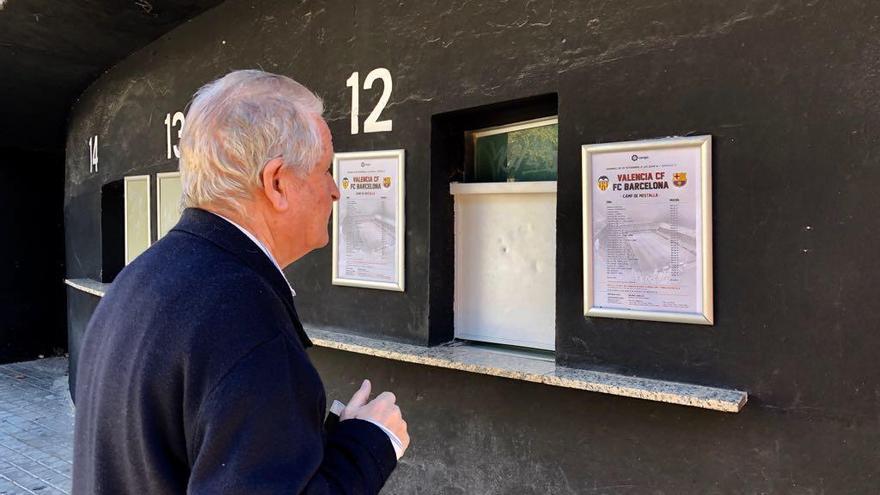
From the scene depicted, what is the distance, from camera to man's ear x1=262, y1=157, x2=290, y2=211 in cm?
138

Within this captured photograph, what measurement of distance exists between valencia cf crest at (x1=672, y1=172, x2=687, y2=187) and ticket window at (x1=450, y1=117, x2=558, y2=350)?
2.56ft

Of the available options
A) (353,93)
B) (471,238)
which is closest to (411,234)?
(471,238)

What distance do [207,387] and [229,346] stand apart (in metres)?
0.08

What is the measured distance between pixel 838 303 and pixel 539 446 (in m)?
1.56

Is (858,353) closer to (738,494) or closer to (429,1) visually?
(738,494)

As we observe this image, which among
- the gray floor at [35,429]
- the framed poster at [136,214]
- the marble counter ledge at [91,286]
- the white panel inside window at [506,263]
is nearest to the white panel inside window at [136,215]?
the framed poster at [136,214]

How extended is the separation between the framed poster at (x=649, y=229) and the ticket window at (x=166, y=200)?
4458 mm

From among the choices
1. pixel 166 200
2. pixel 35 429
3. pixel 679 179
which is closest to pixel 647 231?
pixel 679 179

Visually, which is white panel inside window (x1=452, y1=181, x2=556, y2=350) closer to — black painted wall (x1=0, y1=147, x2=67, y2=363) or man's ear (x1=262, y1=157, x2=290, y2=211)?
man's ear (x1=262, y1=157, x2=290, y2=211)

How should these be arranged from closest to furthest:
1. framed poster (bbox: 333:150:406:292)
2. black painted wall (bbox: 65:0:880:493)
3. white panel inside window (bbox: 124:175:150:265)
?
black painted wall (bbox: 65:0:880:493), framed poster (bbox: 333:150:406:292), white panel inside window (bbox: 124:175:150:265)

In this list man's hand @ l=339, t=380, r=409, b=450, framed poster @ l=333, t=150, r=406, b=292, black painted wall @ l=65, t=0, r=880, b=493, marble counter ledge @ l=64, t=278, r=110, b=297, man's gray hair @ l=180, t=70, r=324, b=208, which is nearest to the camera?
man's gray hair @ l=180, t=70, r=324, b=208

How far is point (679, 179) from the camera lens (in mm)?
2865

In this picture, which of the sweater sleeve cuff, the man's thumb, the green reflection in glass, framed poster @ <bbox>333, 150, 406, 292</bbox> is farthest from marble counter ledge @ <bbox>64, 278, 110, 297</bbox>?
the sweater sleeve cuff

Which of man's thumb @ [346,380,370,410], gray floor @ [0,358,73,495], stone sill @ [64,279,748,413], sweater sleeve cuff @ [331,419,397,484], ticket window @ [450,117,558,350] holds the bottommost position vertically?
gray floor @ [0,358,73,495]
